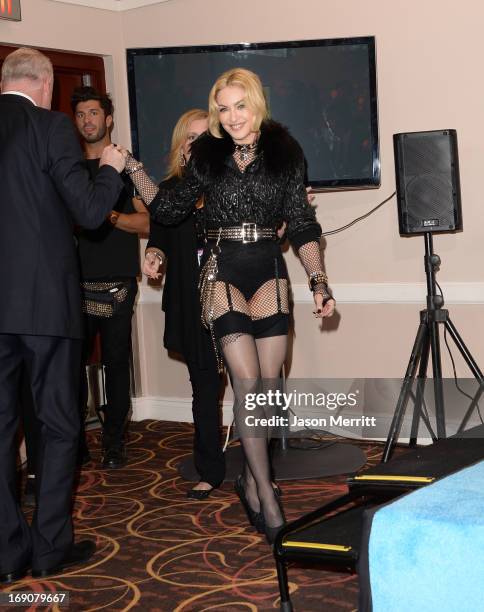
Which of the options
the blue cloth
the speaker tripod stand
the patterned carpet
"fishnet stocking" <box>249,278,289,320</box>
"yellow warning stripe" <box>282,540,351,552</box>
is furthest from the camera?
the speaker tripod stand

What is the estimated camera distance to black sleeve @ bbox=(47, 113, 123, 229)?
3033 mm

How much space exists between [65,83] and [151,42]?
543 millimetres

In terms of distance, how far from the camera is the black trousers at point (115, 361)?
4.52m

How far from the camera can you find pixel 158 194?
11.7ft

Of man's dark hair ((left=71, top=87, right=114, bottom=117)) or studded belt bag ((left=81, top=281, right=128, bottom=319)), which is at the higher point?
man's dark hair ((left=71, top=87, right=114, bottom=117))

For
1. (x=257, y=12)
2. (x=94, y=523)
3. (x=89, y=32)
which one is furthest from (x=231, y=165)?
(x=89, y=32)

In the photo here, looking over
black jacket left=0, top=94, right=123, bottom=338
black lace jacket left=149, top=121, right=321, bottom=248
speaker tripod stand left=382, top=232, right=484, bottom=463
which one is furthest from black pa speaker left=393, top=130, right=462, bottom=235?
black jacket left=0, top=94, right=123, bottom=338

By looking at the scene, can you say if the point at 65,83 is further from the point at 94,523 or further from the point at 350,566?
the point at 350,566

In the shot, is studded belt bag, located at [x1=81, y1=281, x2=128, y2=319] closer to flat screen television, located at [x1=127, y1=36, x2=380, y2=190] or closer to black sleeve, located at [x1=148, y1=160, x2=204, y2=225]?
flat screen television, located at [x1=127, y1=36, x2=380, y2=190]

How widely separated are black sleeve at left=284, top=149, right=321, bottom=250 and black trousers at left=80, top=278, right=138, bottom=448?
4.26 ft

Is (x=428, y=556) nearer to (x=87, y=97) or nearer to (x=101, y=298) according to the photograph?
(x=101, y=298)

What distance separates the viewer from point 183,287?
4039mm

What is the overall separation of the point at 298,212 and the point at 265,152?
0.26 m

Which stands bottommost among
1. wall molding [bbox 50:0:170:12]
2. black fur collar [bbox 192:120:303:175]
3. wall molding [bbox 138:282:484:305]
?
wall molding [bbox 138:282:484:305]
